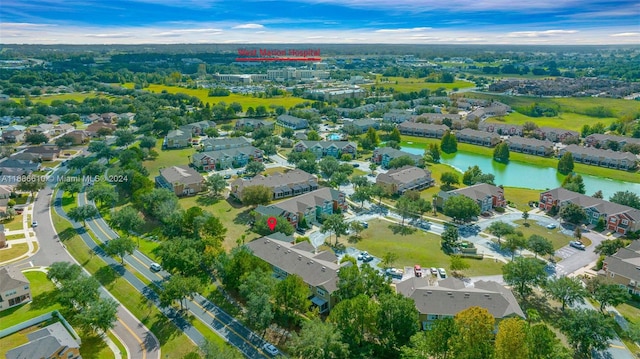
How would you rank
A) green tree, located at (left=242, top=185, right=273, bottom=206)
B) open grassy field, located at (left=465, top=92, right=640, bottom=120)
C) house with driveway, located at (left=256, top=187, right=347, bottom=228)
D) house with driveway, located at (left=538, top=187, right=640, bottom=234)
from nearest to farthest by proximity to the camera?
house with driveway, located at (left=538, top=187, right=640, bottom=234) < house with driveway, located at (left=256, top=187, right=347, bottom=228) < green tree, located at (left=242, top=185, right=273, bottom=206) < open grassy field, located at (left=465, top=92, right=640, bottom=120)

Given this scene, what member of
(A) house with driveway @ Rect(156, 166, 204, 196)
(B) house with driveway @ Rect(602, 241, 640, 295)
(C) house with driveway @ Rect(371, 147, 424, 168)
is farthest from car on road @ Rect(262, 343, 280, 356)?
(C) house with driveway @ Rect(371, 147, 424, 168)

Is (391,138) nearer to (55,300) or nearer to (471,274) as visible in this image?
(471,274)

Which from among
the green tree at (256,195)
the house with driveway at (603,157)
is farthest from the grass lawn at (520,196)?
the green tree at (256,195)

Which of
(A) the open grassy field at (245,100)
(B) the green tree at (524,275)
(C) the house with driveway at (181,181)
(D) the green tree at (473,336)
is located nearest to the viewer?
(D) the green tree at (473,336)

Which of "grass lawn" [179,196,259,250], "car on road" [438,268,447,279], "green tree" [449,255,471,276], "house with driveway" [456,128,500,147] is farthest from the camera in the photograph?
"house with driveway" [456,128,500,147]

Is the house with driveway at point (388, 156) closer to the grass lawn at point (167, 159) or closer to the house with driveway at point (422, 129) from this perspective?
the house with driveway at point (422, 129)

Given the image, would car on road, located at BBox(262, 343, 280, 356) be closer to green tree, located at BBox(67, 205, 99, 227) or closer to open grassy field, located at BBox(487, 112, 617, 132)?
green tree, located at BBox(67, 205, 99, 227)

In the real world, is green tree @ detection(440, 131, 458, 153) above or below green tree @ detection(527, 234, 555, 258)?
below
